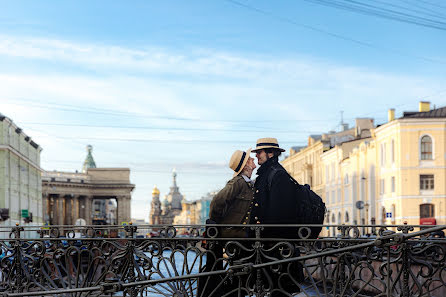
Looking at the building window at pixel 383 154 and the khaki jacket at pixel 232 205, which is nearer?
the khaki jacket at pixel 232 205

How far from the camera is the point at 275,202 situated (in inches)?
248

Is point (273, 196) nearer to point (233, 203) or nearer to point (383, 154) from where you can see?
point (233, 203)

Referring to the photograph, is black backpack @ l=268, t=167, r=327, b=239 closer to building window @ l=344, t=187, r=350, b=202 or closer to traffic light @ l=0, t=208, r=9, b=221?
traffic light @ l=0, t=208, r=9, b=221

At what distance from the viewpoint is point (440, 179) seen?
4925 cm

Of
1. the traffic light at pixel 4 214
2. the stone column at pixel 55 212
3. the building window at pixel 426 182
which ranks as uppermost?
the building window at pixel 426 182

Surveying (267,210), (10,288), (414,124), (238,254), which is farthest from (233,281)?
(414,124)

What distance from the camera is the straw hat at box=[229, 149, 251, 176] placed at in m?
6.80

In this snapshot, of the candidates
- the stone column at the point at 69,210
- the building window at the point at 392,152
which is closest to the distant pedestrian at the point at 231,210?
the building window at the point at 392,152

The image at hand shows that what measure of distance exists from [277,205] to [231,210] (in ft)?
1.71

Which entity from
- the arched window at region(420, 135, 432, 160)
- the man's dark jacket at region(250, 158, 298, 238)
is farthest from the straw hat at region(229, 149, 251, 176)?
the arched window at region(420, 135, 432, 160)

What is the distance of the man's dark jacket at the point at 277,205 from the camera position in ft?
20.4

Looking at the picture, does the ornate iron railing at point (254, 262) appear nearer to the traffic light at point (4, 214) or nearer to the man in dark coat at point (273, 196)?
the man in dark coat at point (273, 196)

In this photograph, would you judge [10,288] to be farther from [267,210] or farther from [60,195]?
[60,195]

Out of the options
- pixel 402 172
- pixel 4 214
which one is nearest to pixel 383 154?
pixel 402 172
